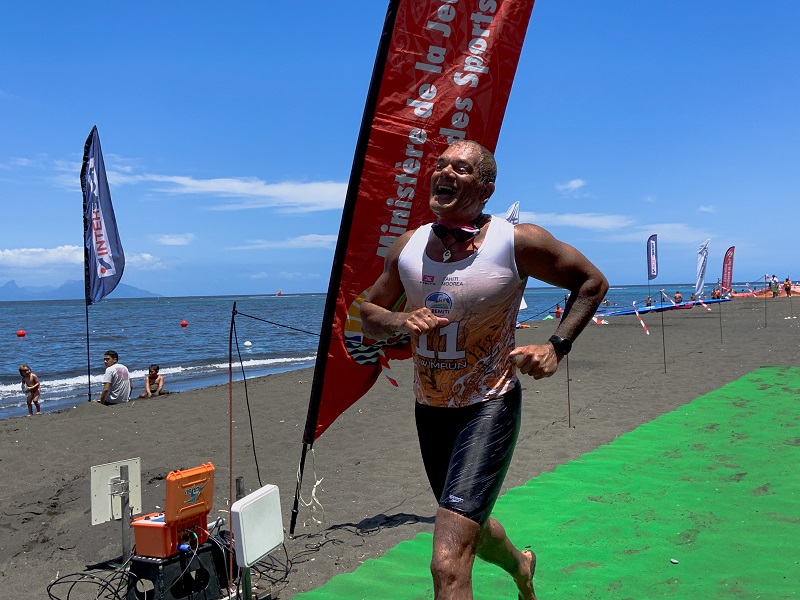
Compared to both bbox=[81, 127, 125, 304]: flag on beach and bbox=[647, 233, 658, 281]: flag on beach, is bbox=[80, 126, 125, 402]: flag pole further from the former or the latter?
bbox=[647, 233, 658, 281]: flag on beach

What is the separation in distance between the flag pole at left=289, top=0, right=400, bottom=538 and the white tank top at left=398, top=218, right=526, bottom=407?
192 cm

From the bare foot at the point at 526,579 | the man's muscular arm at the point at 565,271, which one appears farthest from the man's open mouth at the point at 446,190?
the bare foot at the point at 526,579

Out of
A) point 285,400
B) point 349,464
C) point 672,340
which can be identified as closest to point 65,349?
point 285,400

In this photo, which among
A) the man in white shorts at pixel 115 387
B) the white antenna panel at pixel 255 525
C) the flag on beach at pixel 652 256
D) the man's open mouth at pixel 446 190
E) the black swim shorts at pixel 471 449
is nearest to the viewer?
the black swim shorts at pixel 471 449

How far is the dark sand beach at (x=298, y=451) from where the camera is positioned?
532 centimetres

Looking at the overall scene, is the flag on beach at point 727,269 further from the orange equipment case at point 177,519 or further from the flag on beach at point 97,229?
the orange equipment case at point 177,519

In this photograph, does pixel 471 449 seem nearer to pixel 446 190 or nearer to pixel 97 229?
pixel 446 190

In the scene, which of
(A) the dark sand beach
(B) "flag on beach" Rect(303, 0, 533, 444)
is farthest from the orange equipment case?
(B) "flag on beach" Rect(303, 0, 533, 444)

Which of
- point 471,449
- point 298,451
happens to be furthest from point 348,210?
point 298,451

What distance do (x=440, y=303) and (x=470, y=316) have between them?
0.43 ft

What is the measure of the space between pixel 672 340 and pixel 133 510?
19753 mm

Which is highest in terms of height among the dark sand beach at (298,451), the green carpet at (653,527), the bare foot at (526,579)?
the bare foot at (526,579)

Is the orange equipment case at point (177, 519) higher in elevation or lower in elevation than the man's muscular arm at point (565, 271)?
lower

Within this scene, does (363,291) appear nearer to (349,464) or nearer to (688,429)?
(349,464)
